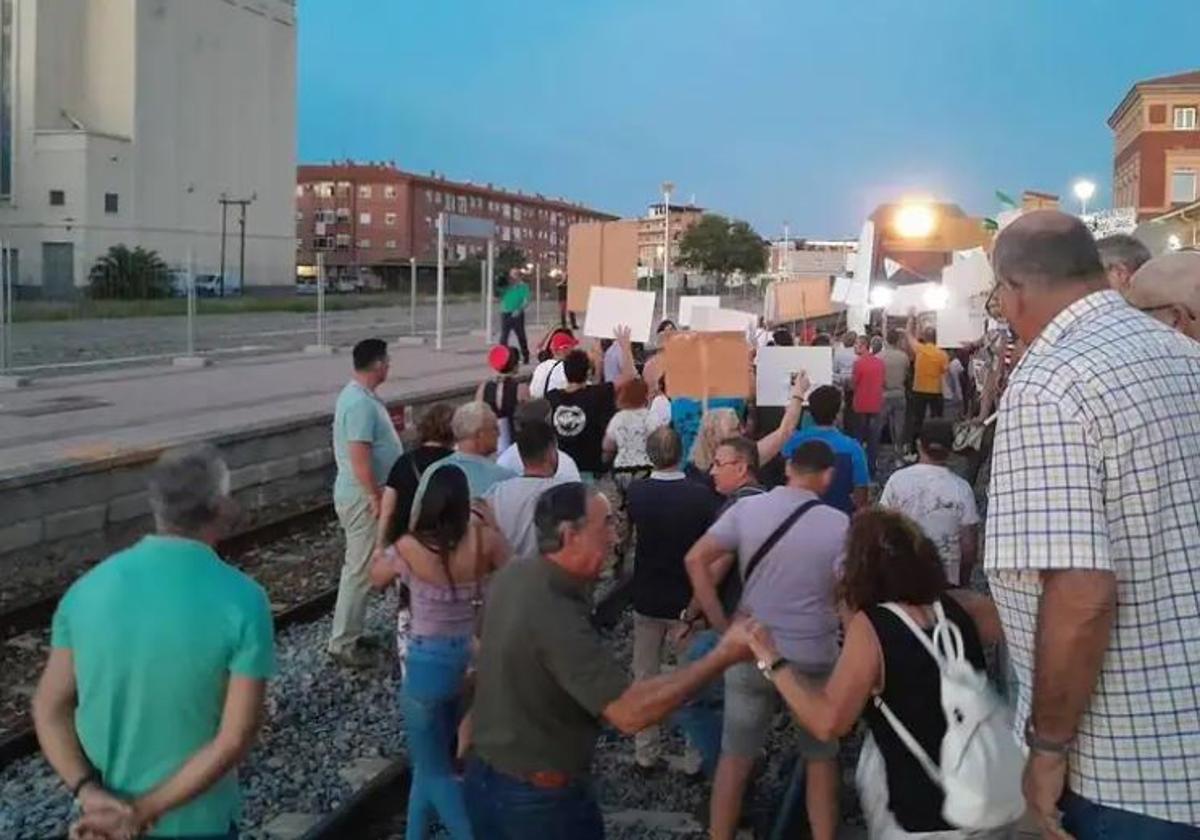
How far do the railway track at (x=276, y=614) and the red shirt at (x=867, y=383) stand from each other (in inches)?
247

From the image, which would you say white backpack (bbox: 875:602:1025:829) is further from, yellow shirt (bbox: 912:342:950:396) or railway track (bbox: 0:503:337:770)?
yellow shirt (bbox: 912:342:950:396)

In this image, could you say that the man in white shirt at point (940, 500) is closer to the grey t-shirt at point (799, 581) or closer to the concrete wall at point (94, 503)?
the grey t-shirt at point (799, 581)

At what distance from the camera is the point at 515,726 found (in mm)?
3693

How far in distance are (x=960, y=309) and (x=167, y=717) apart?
588 inches

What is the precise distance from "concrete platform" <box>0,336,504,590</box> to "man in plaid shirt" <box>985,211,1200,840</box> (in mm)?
9984

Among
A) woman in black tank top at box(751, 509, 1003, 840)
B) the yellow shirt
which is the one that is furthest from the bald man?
the yellow shirt

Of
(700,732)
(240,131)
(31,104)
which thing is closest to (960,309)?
(700,732)

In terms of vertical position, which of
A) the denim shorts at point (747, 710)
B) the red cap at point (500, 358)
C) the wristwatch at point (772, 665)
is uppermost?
the red cap at point (500, 358)

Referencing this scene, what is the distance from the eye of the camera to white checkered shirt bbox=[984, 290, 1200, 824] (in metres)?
2.57

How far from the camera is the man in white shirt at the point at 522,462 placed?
23.6 feet

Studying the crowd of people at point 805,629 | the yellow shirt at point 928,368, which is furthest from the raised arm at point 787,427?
the yellow shirt at point 928,368

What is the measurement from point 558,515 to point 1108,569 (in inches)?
68.8

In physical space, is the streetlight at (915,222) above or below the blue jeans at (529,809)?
above

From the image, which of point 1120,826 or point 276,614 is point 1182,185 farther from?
point 1120,826
